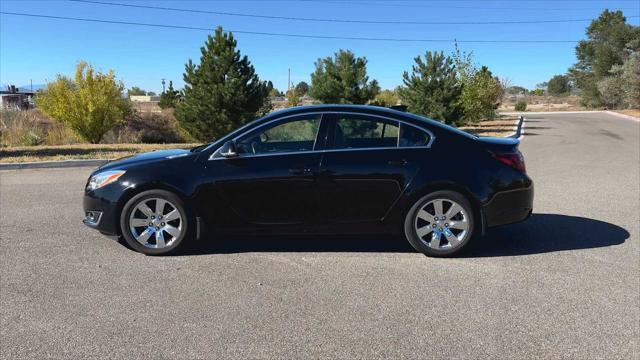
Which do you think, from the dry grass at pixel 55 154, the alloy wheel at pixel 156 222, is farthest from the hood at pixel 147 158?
the dry grass at pixel 55 154

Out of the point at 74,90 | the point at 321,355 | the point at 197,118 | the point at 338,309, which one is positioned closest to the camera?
the point at 321,355

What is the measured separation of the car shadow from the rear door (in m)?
0.51

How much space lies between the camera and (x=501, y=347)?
325 cm

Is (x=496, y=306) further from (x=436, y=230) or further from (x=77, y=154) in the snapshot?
(x=77, y=154)

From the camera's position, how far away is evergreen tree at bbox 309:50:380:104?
2422cm

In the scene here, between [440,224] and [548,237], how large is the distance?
1.62 m

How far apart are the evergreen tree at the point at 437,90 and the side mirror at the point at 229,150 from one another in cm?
1946

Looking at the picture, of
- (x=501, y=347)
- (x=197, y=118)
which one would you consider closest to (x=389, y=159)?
(x=501, y=347)

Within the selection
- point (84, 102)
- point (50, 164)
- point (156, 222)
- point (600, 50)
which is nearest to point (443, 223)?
point (156, 222)

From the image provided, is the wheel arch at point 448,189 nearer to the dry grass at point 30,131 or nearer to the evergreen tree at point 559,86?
the dry grass at point 30,131

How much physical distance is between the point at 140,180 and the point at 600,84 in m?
67.5

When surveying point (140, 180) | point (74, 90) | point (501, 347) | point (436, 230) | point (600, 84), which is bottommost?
point (501, 347)

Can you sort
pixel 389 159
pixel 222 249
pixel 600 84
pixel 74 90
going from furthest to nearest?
pixel 600 84
pixel 74 90
pixel 222 249
pixel 389 159

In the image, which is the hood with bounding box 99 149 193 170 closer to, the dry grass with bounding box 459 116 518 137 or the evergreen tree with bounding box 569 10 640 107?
the dry grass with bounding box 459 116 518 137
